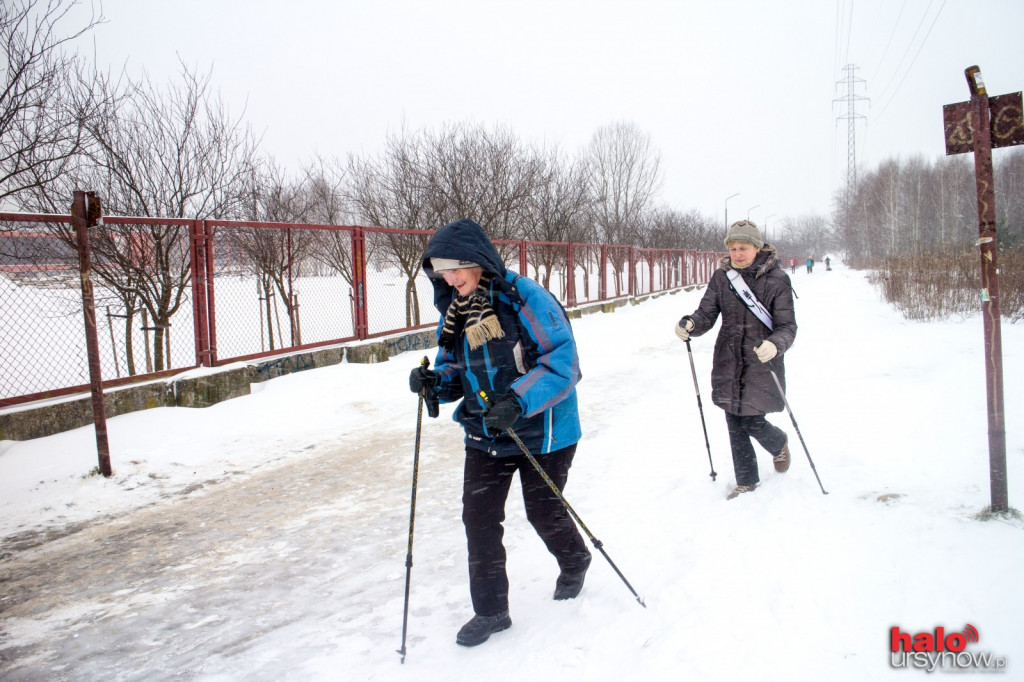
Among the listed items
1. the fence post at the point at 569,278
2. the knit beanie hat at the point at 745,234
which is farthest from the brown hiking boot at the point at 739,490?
the fence post at the point at 569,278

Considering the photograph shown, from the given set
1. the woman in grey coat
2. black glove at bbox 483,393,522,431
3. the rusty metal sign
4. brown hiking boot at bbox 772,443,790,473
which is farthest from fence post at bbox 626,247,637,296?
black glove at bbox 483,393,522,431

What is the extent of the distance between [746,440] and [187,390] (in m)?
5.85

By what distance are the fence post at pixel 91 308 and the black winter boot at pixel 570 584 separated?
4016 mm

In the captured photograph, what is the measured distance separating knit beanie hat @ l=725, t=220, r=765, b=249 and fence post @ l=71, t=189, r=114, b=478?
4792 millimetres

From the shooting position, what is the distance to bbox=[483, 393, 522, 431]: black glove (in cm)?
Answer: 239

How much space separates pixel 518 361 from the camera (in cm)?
261

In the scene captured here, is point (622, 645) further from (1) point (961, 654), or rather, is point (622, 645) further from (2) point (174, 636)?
(2) point (174, 636)

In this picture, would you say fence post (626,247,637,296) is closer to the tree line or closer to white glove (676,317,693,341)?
the tree line

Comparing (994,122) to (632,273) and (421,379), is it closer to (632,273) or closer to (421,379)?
(421,379)

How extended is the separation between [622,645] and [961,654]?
48.7 inches

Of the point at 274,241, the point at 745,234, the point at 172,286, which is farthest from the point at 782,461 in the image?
the point at 274,241

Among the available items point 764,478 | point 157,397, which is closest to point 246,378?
point 157,397

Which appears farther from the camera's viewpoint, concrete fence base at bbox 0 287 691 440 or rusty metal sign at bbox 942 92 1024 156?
concrete fence base at bbox 0 287 691 440
